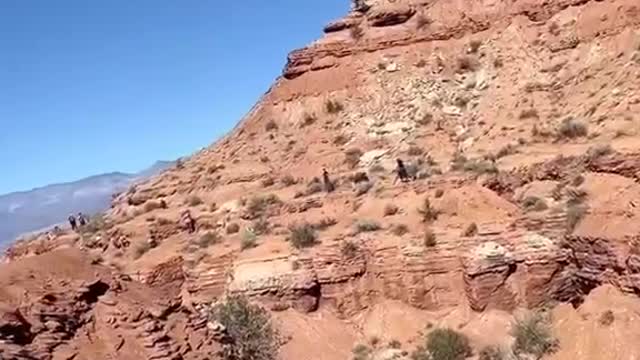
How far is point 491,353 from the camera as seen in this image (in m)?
23.8

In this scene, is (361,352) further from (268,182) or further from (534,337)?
(268,182)

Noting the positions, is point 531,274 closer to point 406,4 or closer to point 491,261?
point 491,261

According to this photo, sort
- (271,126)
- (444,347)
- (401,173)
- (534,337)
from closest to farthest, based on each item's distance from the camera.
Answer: (534,337) < (444,347) < (401,173) < (271,126)

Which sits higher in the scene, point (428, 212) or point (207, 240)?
point (207, 240)

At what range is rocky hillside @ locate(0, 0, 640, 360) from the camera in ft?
58.1

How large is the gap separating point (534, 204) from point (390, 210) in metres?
4.51

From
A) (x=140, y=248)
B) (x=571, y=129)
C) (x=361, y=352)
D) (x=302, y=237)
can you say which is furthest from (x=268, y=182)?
(x=361, y=352)

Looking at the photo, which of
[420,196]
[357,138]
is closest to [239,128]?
[357,138]

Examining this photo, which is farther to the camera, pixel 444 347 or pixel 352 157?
pixel 352 157

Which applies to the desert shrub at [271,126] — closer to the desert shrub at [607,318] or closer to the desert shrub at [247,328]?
the desert shrub at [247,328]

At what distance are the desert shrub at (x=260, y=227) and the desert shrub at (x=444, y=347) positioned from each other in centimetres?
823

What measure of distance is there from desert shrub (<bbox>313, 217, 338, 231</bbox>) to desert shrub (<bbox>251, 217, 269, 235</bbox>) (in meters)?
1.70

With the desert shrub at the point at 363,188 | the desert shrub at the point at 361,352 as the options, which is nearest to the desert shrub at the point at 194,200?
the desert shrub at the point at 363,188

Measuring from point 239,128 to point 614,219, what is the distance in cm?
2360
